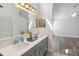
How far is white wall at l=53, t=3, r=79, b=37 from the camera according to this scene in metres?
3.32

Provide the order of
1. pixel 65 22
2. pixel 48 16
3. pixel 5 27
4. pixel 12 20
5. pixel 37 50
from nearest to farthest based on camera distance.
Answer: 1. pixel 5 27
2. pixel 12 20
3. pixel 37 50
4. pixel 48 16
5. pixel 65 22

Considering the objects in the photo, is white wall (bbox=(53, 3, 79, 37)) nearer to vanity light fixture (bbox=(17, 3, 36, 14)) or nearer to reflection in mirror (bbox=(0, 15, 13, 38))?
vanity light fixture (bbox=(17, 3, 36, 14))

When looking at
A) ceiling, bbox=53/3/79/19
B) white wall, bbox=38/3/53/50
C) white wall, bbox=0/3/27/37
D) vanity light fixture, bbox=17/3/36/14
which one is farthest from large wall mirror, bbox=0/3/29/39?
ceiling, bbox=53/3/79/19

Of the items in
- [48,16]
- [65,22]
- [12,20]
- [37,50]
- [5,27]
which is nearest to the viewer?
[5,27]

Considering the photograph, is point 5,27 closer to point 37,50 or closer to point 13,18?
point 13,18

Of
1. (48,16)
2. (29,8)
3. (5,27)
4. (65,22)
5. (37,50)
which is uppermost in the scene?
(29,8)

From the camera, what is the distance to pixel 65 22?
3383 millimetres

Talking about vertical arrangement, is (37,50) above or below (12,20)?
below

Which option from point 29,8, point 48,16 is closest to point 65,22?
point 48,16

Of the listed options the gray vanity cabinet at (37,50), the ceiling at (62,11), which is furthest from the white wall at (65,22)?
the gray vanity cabinet at (37,50)

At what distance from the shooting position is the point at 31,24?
2670mm

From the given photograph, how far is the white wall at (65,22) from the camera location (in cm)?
332

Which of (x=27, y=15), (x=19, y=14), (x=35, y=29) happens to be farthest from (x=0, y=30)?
(x=35, y=29)

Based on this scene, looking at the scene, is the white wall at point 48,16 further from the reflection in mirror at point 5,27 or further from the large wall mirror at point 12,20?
the reflection in mirror at point 5,27
